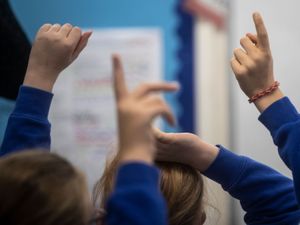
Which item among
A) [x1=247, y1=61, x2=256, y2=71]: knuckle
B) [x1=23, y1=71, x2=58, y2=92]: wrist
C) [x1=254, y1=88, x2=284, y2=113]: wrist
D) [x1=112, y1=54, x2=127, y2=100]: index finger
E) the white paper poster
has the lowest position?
the white paper poster

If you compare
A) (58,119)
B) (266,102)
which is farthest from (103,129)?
(266,102)

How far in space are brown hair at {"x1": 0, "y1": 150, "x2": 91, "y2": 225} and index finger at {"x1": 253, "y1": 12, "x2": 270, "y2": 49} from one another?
0.32 meters

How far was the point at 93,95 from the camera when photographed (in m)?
1.51

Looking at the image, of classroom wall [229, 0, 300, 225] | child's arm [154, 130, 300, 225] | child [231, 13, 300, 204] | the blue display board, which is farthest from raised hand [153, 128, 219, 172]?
the blue display board

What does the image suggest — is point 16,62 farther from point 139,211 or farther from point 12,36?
point 139,211

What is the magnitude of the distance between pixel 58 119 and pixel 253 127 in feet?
2.08

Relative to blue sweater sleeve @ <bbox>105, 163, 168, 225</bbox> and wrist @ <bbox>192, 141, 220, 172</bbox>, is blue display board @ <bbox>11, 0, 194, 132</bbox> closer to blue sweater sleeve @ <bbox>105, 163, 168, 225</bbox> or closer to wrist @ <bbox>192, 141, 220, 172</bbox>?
wrist @ <bbox>192, 141, 220, 172</bbox>

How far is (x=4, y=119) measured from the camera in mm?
929

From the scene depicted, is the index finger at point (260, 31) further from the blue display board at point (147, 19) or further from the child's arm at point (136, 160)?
the blue display board at point (147, 19)

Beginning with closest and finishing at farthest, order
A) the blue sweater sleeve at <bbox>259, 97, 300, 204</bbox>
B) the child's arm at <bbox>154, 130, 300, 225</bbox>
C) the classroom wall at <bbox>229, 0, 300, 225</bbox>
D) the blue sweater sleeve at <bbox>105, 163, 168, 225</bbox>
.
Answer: the blue sweater sleeve at <bbox>105, 163, 168, 225</bbox> → the blue sweater sleeve at <bbox>259, 97, 300, 204</bbox> → the child's arm at <bbox>154, 130, 300, 225</bbox> → the classroom wall at <bbox>229, 0, 300, 225</bbox>

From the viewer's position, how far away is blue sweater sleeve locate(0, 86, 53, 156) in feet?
2.10

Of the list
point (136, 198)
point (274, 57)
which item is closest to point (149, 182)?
point (136, 198)

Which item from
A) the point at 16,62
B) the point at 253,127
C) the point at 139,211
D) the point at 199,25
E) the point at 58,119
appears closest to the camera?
the point at 139,211

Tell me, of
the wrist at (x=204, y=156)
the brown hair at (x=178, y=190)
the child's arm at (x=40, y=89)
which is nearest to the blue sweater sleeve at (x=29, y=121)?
the child's arm at (x=40, y=89)
